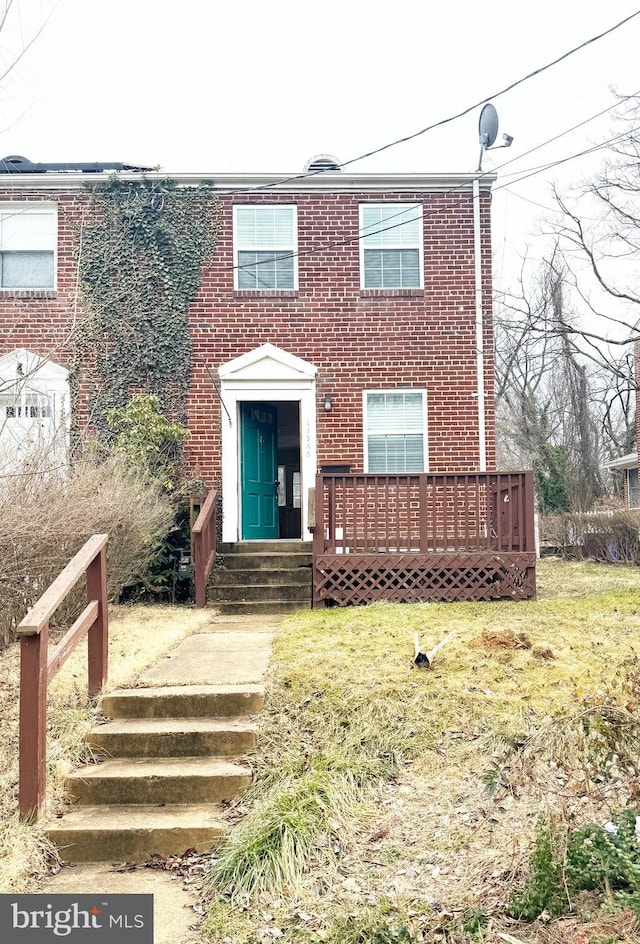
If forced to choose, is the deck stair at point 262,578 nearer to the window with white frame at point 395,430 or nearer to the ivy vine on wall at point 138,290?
the window with white frame at point 395,430

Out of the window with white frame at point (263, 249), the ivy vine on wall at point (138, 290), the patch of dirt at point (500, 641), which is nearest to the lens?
the patch of dirt at point (500, 641)

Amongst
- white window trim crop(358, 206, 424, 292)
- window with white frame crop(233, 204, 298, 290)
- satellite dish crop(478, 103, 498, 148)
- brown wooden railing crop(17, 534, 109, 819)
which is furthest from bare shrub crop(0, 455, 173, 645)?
satellite dish crop(478, 103, 498, 148)

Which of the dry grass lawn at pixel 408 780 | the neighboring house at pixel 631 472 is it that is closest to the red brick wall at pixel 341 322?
the dry grass lawn at pixel 408 780

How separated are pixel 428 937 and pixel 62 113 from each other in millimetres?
6431

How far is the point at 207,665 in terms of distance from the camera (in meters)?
6.30

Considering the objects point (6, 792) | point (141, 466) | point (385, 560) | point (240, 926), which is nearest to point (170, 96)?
point (141, 466)

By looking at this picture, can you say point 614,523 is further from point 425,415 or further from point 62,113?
point 62,113

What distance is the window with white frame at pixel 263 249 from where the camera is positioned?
40.7 feet

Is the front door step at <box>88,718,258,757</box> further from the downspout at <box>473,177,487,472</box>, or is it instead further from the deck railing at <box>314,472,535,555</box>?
the downspout at <box>473,177,487,472</box>

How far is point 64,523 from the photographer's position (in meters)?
7.62

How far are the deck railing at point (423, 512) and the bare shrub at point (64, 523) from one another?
215 cm

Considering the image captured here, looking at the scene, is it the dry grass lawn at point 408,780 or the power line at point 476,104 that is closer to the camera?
the dry grass lawn at point 408,780

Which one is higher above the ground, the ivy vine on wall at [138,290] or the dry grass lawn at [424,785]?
the ivy vine on wall at [138,290]

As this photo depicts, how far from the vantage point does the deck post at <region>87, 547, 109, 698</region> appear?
5574 millimetres
